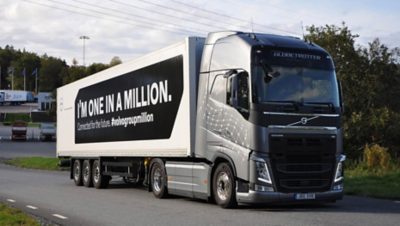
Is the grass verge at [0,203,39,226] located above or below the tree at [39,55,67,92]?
below

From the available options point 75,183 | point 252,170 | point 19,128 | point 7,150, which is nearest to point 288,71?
point 252,170

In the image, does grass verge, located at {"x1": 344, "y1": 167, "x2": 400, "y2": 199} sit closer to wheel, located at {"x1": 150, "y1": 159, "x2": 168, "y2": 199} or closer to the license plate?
the license plate

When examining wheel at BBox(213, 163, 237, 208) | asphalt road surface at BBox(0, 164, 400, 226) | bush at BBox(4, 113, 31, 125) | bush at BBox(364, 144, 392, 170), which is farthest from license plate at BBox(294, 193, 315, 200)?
bush at BBox(4, 113, 31, 125)

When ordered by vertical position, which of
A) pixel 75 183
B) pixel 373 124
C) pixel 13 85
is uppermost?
pixel 13 85

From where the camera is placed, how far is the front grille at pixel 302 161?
39.8ft

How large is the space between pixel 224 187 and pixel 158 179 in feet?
10.5

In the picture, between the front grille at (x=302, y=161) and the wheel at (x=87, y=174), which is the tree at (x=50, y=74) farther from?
the front grille at (x=302, y=161)

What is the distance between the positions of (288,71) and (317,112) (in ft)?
3.30

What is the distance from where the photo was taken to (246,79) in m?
12.2

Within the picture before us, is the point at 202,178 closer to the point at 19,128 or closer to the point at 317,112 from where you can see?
the point at 317,112

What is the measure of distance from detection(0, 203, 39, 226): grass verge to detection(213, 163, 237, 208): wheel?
149 inches

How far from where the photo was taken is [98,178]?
20.0 m

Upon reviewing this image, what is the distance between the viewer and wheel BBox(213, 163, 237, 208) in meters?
12.6

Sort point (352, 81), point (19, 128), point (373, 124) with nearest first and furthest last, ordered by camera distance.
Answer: point (373, 124) → point (352, 81) → point (19, 128)
